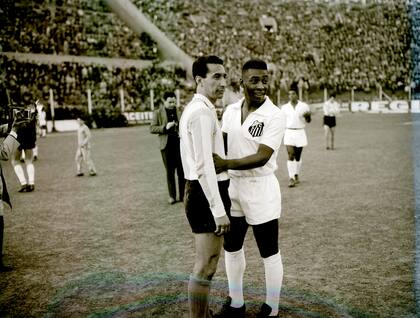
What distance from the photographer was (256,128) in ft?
13.1

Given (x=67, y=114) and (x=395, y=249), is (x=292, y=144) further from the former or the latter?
(x=67, y=114)

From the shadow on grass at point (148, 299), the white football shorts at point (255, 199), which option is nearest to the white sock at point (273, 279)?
the shadow on grass at point (148, 299)

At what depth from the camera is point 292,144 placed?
1082 cm

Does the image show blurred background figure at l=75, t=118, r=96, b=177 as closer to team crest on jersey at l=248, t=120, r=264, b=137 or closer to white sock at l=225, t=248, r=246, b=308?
white sock at l=225, t=248, r=246, b=308

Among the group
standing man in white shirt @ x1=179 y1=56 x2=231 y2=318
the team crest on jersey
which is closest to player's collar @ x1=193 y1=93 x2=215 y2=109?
standing man in white shirt @ x1=179 y1=56 x2=231 y2=318

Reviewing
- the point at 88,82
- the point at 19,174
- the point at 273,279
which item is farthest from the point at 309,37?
the point at 273,279

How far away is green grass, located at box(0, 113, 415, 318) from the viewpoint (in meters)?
4.62

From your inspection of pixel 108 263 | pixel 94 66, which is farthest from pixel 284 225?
pixel 94 66

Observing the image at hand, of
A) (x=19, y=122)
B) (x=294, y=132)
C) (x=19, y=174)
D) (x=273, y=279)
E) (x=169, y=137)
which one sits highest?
(x=19, y=122)

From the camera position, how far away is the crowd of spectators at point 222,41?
36.7 meters

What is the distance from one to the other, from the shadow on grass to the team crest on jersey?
1.57 meters

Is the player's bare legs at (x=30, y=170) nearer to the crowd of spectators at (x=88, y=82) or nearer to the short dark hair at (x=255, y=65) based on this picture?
the short dark hair at (x=255, y=65)

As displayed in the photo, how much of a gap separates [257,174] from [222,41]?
46.4 metres

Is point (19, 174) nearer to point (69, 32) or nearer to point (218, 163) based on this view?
point (218, 163)
